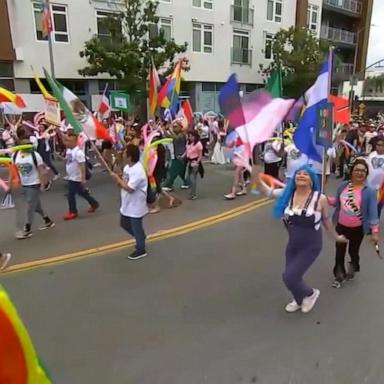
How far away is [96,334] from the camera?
147 inches

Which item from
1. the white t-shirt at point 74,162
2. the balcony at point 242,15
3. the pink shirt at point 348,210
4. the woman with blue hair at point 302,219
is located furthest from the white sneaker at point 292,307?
the balcony at point 242,15

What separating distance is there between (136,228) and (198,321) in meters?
1.88

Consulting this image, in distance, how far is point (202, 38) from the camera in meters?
27.0

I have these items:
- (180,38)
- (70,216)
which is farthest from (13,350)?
(180,38)

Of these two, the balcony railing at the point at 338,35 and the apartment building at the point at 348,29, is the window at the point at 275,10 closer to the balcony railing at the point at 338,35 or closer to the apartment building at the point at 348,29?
the apartment building at the point at 348,29

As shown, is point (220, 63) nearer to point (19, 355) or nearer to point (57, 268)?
point (57, 268)

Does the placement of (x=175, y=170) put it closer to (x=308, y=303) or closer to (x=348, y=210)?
(x=348, y=210)

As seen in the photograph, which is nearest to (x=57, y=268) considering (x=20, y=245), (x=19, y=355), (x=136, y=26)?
(x=20, y=245)

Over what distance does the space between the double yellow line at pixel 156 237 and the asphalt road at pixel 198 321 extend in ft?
0.70

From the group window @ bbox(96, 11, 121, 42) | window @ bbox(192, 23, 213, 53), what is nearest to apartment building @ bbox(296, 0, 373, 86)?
window @ bbox(192, 23, 213, 53)

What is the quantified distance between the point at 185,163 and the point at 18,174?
13.1ft

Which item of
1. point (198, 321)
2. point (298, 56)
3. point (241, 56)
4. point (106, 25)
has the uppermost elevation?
point (106, 25)

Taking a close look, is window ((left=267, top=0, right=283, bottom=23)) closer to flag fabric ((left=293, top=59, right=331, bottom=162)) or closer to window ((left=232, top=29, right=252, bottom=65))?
window ((left=232, top=29, right=252, bottom=65))

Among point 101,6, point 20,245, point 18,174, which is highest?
point 101,6
